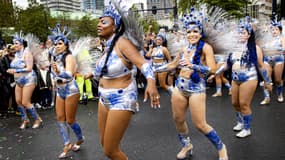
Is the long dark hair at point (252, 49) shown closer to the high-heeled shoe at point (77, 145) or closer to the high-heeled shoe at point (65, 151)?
the high-heeled shoe at point (77, 145)

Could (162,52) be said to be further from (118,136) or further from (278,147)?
(118,136)

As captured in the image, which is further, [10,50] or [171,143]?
[10,50]

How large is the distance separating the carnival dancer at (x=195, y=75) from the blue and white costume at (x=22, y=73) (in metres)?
3.29

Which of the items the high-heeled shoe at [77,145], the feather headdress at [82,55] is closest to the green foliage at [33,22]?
the feather headdress at [82,55]

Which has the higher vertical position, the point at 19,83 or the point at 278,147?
the point at 19,83

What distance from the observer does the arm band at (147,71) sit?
275 centimetres

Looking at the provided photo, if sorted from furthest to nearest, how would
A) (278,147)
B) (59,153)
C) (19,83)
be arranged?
(19,83)
(59,153)
(278,147)

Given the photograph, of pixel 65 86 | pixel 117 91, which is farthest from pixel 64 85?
pixel 117 91

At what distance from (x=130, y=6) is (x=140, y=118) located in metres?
4.22

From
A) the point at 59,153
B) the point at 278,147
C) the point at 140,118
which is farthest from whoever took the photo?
the point at 140,118

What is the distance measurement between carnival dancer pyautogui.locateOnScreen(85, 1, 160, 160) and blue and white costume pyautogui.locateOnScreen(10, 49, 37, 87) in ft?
11.5

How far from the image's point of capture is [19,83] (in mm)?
6227

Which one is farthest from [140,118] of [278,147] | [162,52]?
[278,147]

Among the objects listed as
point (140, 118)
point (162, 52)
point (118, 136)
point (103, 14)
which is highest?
point (103, 14)
